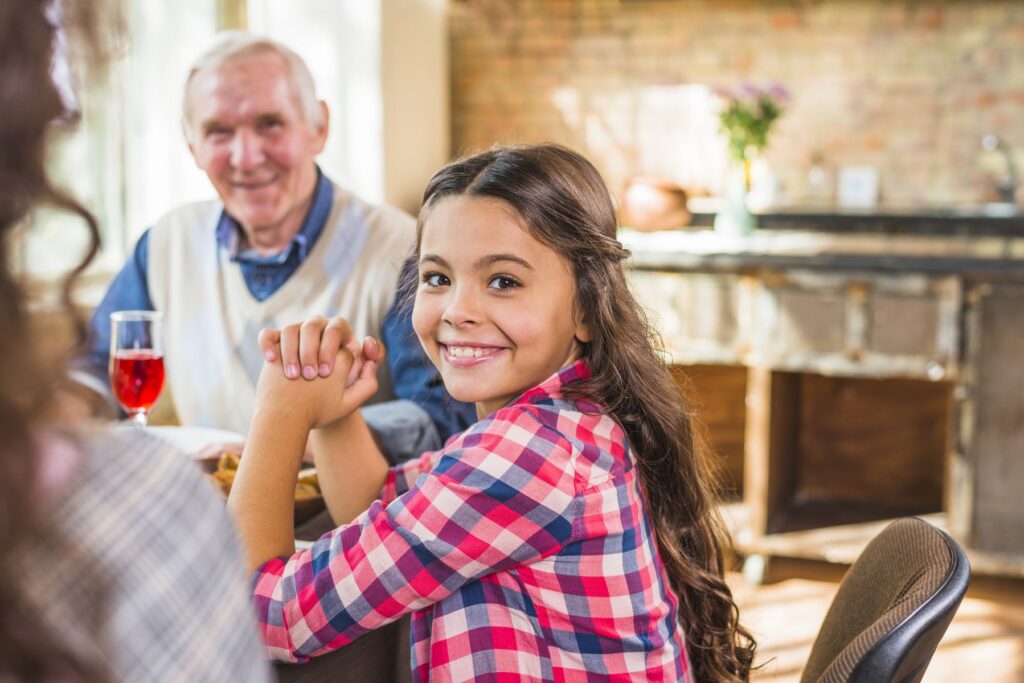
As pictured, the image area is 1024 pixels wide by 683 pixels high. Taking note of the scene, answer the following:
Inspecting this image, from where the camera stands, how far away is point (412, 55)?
4.12m

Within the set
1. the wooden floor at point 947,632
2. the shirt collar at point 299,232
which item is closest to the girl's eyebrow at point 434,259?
the shirt collar at point 299,232

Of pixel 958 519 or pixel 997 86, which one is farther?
pixel 997 86

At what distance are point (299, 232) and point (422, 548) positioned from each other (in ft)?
3.83

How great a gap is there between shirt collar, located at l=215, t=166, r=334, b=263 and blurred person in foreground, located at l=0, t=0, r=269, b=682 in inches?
59.2

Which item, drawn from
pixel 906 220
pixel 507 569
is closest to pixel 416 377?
pixel 507 569

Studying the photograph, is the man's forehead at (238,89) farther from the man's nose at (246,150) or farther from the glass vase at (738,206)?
the glass vase at (738,206)

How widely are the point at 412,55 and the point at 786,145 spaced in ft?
4.41

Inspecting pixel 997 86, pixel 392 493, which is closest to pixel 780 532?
pixel 997 86

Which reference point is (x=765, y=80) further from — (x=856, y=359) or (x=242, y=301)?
(x=242, y=301)

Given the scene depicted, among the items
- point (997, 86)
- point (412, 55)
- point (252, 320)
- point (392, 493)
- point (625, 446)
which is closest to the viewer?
point (625, 446)

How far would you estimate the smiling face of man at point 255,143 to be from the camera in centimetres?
208

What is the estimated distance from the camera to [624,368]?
1294 mm

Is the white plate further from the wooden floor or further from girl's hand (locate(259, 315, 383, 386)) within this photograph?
the wooden floor

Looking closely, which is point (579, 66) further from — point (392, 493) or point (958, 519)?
point (392, 493)
